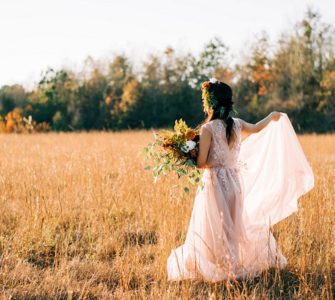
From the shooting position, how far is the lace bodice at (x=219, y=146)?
13.1ft

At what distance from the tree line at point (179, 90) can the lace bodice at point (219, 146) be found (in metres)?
27.1

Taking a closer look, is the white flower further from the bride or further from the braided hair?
the braided hair

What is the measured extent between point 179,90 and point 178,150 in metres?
30.8

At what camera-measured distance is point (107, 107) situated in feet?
111

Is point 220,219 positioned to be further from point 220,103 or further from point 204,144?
point 220,103

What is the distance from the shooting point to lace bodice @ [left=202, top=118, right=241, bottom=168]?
157 inches

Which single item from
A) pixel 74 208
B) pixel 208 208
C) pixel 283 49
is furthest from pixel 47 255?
pixel 283 49

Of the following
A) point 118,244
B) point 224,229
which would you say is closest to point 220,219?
point 224,229

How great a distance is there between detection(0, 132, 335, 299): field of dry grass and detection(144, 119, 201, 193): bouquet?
358 mm

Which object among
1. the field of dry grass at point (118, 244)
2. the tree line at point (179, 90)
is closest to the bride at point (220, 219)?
the field of dry grass at point (118, 244)

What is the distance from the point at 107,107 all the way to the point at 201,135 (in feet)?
99.9

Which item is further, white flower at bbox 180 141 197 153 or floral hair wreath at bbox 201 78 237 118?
floral hair wreath at bbox 201 78 237 118

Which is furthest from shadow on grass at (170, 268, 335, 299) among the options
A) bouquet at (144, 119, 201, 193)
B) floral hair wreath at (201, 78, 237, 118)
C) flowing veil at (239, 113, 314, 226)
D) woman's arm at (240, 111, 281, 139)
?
floral hair wreath at (201, 78, 237, 118)

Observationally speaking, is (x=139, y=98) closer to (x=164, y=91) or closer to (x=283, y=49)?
(x=164, y=91)
